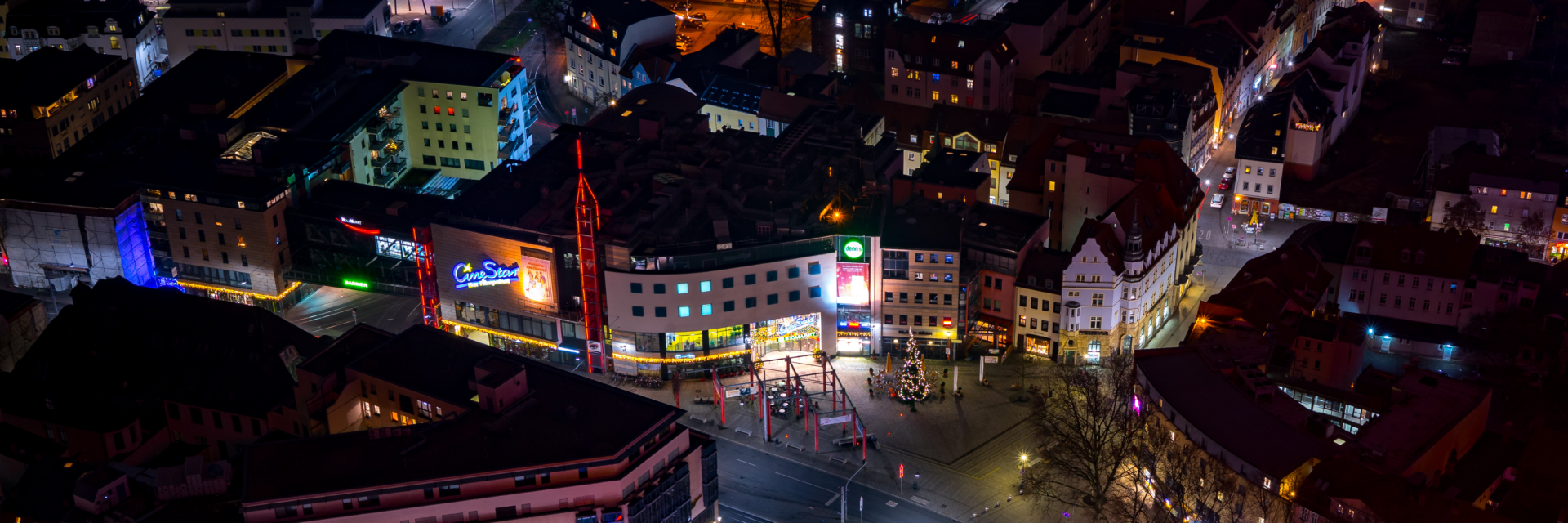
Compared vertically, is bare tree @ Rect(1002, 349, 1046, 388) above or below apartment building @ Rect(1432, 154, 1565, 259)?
below

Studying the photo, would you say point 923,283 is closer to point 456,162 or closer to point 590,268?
point 590,268

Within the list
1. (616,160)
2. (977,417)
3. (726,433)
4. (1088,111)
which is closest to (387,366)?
(726,433)

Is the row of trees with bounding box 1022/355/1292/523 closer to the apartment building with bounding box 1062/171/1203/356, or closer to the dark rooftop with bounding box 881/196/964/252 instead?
the apartment building with bounding box 1062/171/1203/356

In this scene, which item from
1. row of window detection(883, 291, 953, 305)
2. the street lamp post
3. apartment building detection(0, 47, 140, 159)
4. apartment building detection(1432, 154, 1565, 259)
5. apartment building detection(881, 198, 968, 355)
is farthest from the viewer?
apartment building detection(0, 47, 140, 159)

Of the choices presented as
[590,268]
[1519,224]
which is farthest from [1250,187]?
[590,268]

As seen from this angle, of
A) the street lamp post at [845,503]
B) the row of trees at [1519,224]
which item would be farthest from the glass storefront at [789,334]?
the row of trees at [1519,224]

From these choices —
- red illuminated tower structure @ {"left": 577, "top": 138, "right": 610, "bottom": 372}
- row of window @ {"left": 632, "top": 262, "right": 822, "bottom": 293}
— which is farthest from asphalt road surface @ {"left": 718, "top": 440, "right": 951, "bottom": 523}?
red illuminated tower structure @ {"left": 577, "top": 138, "right": 610, "bottom": 372}

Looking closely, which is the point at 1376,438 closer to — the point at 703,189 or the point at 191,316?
the point at 703,189

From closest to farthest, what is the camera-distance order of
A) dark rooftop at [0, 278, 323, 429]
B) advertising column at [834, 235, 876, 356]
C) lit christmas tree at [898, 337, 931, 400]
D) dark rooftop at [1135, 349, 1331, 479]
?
dark rooftop at [1135, 349, 1331, 479] → dark rooftop at [0, 278, 323, 429] → lit christmas tree at [898, 337, 931, 400] → advertising column at [834, 235, 876, 356]
